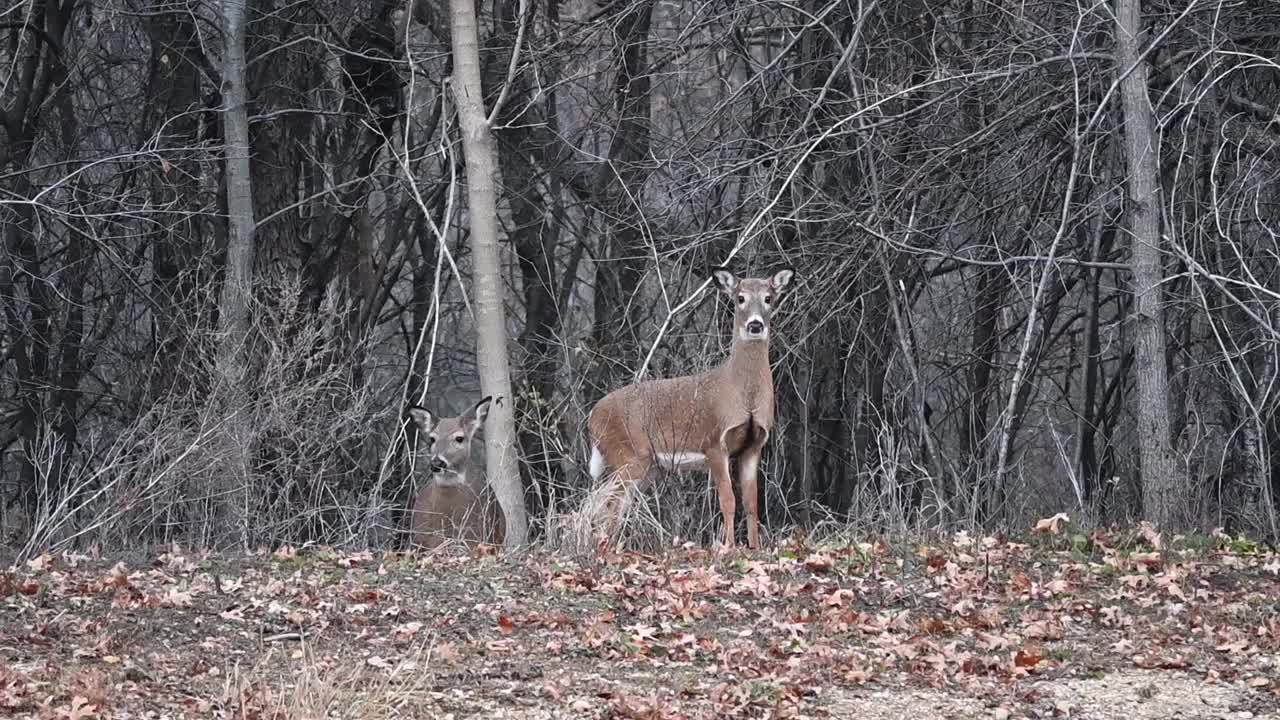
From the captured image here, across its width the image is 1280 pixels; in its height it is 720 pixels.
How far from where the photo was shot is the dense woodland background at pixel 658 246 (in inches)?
472

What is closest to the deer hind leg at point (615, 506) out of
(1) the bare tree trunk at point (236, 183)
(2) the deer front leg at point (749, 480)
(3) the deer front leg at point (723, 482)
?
(3) the deer front leg at point (723, 482)

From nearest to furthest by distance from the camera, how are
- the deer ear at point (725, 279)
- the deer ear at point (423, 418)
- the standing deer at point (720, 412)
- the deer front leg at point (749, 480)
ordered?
the deer front leg at point (749, 480)
the deer ear at point (725, 279)
the standing deer at point (720, 412)
the deer ear at point (423, 418)

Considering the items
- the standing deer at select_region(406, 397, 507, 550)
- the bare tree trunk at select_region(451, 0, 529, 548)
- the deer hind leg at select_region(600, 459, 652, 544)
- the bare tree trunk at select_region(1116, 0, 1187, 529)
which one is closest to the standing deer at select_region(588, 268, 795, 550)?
the deer hind leg at select_region(600, 459, 652, 544)

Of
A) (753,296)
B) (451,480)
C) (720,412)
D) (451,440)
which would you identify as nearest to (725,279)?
(753,296)

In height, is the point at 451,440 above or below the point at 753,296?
below

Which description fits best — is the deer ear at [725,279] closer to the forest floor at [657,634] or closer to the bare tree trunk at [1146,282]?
the bare tree trunk at [1146,282]

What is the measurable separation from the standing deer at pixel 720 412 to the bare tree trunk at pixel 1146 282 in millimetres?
2447

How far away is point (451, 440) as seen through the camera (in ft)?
42.4

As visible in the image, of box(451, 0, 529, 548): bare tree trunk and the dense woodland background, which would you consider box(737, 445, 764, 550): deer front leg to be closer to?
the dense woodland background

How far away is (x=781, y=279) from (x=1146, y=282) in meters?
2.53

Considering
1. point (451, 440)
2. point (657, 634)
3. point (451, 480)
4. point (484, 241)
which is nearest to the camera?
point (657, 634)

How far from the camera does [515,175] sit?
61.5 ft

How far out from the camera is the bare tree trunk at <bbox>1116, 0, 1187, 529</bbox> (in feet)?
37.4

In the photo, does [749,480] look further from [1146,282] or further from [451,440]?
[1146,282]
